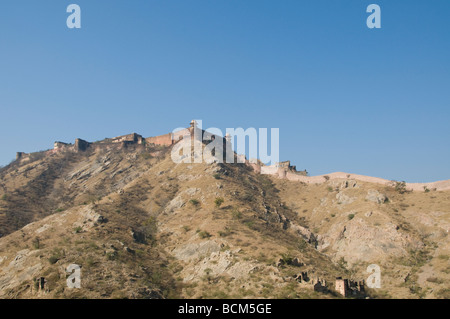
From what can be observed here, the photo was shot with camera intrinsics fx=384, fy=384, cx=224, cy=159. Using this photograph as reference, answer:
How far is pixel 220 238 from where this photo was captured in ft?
141

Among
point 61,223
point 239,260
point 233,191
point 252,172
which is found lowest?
point 239,260

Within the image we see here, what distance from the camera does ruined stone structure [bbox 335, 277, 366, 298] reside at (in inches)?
1377

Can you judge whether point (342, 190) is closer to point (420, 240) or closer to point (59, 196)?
point (420, 240)

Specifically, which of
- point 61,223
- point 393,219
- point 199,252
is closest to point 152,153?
point 61,223

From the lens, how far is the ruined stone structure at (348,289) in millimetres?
34969

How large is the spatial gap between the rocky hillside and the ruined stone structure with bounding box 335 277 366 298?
831 mm

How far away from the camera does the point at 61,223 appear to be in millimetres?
47719

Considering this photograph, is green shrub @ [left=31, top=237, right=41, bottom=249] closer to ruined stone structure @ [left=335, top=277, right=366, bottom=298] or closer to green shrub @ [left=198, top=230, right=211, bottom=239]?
green shrub @ [left=198, top=230, right=211, bottom=239]

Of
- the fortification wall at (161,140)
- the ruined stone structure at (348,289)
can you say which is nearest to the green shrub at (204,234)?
the ruined stone structure at (348,289)

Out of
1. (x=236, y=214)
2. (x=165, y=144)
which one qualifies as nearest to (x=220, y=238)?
(x=236, y=214)

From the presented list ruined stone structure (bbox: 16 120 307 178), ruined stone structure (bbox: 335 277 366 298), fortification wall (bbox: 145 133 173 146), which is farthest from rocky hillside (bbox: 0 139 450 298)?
fortification wall (bbox: 145 133 173 146)

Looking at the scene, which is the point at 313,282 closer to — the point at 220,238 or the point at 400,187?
the point at 220,238

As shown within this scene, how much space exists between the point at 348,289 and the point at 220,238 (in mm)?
14453
